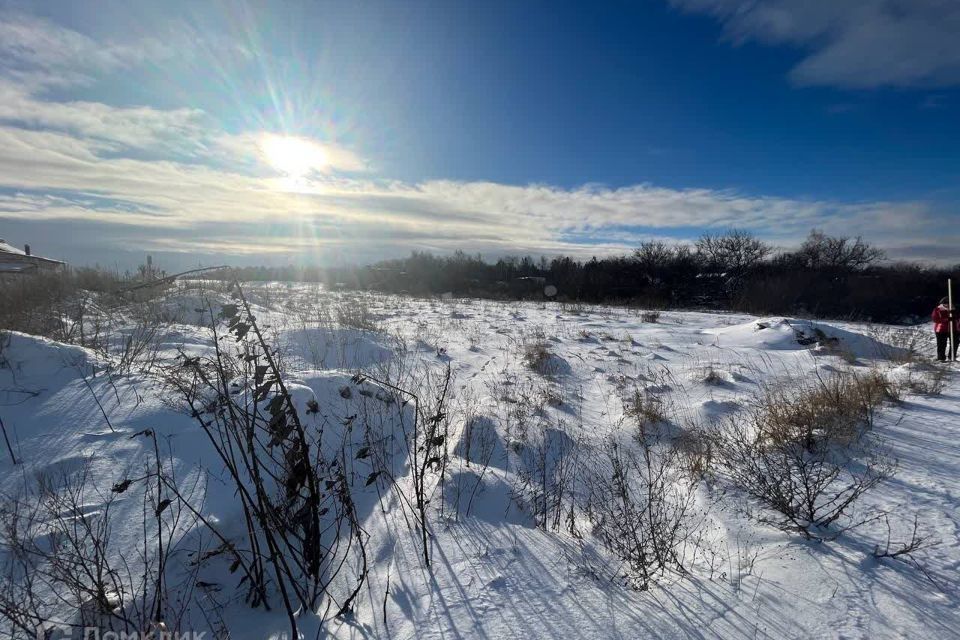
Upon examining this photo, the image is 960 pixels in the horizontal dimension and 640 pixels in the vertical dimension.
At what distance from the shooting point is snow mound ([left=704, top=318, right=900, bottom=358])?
27.2 feet

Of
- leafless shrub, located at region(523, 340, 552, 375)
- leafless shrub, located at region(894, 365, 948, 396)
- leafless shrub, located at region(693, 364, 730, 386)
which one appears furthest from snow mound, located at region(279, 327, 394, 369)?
leafless shrub, located at region(894, 365, 948, 396)

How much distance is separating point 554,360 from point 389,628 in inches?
216

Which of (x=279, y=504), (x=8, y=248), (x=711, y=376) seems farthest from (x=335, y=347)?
(x=8, y=248)

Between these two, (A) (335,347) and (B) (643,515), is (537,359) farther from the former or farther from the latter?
(B) (643,515)

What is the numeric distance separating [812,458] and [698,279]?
2865cm

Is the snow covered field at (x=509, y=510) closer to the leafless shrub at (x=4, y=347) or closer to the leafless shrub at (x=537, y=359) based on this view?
the leafless shrub at (x=4, y=347)

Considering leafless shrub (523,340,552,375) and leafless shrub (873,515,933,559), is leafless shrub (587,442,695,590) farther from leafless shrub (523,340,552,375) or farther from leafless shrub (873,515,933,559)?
leafless shrub (523,340,552,375)

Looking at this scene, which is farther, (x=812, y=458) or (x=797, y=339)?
(x=797, y=339)

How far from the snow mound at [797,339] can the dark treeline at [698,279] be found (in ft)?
36.5

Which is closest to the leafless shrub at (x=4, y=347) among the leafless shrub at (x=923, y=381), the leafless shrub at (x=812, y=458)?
the leafless shrub at (x=812, y=458)

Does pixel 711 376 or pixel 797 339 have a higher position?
pixel 797 339

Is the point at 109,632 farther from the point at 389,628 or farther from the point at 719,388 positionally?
the point at 719,388

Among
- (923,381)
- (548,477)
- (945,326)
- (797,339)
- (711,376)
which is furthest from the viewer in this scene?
(797,339)

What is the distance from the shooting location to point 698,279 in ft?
92.6
